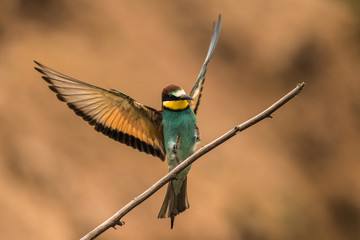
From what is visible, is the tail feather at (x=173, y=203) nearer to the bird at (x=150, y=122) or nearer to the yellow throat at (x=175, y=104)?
the bird at (x=150, y=122)

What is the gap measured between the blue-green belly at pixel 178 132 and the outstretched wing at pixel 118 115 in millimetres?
50

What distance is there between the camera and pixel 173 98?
1689 millimetres

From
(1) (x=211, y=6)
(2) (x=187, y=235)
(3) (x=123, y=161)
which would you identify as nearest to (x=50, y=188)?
(3) (x=123, y=161)

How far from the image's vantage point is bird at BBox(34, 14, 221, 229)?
167 centimetres

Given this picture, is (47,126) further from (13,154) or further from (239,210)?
(239,210)

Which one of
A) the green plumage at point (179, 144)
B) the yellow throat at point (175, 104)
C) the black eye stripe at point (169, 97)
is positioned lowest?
the green plumage at point (179, 144)

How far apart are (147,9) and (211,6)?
0.63m

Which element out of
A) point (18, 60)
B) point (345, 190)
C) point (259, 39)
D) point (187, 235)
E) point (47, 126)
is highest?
point (259, 39)

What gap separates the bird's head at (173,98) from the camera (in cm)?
168

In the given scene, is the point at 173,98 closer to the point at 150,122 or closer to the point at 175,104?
the point at 175,104

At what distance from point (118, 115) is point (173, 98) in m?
0.20

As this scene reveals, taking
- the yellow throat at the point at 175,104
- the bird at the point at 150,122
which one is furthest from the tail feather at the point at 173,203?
the yellow throat at the point at 175,104

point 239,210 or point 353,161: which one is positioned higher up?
point 353,161

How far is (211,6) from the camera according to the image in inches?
183
